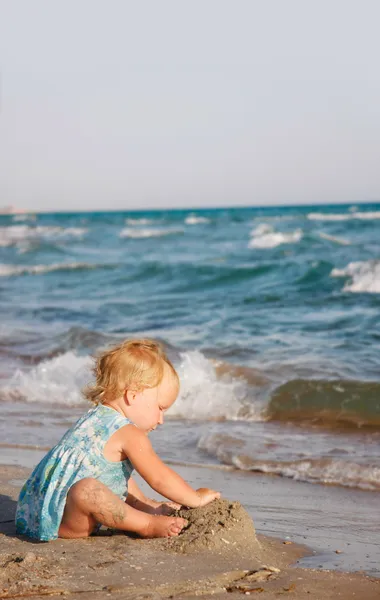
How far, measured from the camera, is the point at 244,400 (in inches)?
266

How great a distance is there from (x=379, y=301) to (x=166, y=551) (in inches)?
362

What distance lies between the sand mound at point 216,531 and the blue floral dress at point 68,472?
0.33 meters

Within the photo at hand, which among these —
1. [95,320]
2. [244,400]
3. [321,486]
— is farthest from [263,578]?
[95,320]

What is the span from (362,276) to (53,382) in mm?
7452

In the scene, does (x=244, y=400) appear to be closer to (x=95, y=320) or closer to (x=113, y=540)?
(x=113, y=540)

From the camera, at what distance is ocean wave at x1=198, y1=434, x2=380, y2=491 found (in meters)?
4.64

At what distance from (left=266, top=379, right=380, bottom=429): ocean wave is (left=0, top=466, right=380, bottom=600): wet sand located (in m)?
3.06

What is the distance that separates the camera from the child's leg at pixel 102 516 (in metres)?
3.10

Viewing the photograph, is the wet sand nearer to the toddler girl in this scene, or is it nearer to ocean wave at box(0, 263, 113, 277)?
the toddler girl

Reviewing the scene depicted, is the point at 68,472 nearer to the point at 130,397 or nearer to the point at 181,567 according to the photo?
the point at 130,397

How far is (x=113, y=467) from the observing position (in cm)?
326

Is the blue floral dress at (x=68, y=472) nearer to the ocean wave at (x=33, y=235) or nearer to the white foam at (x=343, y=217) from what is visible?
the ocean wave at (x=33, y=235)

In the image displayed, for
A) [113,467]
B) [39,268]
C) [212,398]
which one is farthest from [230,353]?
[39,268]

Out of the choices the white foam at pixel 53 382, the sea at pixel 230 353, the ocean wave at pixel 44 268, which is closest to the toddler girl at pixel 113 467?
the sea at pixel 230 353
